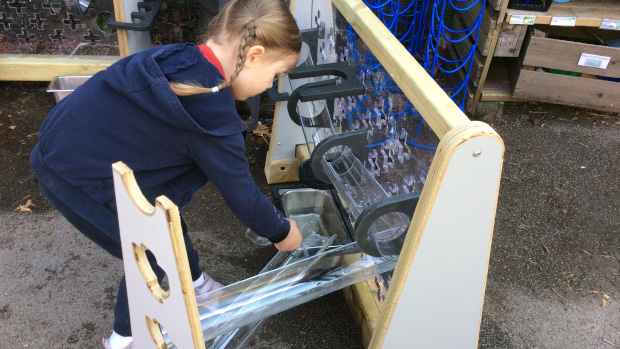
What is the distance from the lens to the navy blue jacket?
108 cm

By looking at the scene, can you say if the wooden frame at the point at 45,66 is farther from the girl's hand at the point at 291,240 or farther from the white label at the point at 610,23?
the white label at the point at 610,23

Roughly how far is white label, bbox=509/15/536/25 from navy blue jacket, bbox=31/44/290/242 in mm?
1916

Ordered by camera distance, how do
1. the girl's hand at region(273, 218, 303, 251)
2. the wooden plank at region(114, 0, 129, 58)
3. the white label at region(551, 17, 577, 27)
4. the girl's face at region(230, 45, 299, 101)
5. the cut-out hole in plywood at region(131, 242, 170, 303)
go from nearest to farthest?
the cut-out hole in plywood at region(131, 242, 170, 303) → the girl's face at region(230, 45, 299, 101) → the girl's hand at region(273, 218, 303, 251) → the wooden plank at region(114, 0, 129, 58) → the white label at region(551, 17, 577, 27)

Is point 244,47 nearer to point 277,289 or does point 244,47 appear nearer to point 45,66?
point 277,289

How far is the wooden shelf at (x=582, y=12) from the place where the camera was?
2.55 metres

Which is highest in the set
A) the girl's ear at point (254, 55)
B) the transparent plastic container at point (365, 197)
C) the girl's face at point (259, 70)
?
the girl's ear at point (254, 55)

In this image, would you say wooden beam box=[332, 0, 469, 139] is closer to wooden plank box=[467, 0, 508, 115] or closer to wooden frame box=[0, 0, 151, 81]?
wooden plank box=[467, 0, 508, 115]

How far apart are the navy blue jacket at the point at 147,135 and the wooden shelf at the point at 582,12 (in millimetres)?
1975

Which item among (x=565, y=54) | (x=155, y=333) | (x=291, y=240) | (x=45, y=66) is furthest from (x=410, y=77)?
(x=45, y=66)

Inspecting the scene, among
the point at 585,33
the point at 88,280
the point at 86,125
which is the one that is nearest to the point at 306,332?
the point at 88,280

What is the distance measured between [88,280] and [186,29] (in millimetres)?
1546

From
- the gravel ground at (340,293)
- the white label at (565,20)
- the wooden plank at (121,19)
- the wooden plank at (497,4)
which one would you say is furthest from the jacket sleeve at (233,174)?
the white label at (565,20)

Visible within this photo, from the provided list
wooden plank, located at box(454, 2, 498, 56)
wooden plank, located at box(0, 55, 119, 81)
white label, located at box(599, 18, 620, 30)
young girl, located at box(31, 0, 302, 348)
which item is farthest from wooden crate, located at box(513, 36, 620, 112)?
wooden plank, located at box(0, 55, 119, 81)

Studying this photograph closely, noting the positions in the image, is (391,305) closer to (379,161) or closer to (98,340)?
(379,161)
